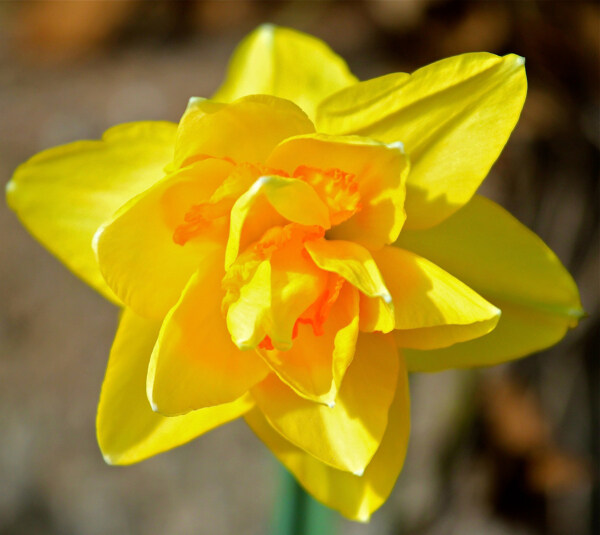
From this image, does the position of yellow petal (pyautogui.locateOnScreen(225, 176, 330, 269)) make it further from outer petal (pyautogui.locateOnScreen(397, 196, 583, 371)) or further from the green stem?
the green stem

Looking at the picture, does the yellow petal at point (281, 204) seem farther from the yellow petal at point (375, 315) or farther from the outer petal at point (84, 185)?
the outer petal at point (84, 185)

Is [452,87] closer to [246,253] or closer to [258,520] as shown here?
[246,253]

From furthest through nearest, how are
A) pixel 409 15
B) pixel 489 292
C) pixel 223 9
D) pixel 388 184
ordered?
pixel 223 9 → pixel 409 15 → pixel 489 292 → pixel 388 184

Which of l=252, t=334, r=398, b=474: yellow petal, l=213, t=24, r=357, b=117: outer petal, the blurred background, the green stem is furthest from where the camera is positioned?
the blurred background

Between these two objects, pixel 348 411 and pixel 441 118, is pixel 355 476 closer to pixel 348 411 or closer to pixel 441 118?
pixel 348 411

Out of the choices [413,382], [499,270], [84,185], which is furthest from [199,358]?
[413,382]

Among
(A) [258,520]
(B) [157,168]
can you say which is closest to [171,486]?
(A) [258,520]

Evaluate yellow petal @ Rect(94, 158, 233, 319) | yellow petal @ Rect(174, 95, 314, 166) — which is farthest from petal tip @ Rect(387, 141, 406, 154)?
yellow petal @ Rect(94, 158, 233, 319)
